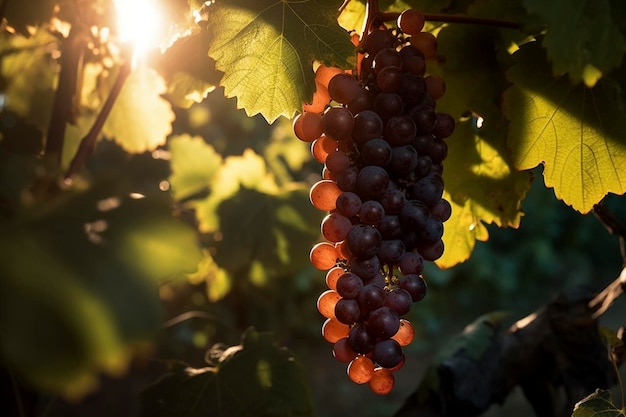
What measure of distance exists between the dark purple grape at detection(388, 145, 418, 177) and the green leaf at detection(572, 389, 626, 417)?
35 cm

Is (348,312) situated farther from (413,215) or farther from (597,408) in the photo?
(597,408)

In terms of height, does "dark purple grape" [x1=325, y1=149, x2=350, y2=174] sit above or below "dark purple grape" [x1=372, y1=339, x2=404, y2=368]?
above

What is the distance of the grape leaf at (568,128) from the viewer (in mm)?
818

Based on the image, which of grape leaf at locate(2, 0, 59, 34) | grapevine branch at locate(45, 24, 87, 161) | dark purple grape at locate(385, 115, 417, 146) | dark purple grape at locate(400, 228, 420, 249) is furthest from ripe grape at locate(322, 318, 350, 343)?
grape leaf at locate(2, 0, 59, 34)

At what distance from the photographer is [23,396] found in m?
0.98

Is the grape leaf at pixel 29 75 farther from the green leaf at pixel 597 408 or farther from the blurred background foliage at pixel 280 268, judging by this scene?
the green leaf at pixel 597 408

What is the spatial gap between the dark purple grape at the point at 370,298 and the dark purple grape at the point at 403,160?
0.13 m

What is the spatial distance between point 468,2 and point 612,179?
0.34 m

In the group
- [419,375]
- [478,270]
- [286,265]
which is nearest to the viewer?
[286,265]

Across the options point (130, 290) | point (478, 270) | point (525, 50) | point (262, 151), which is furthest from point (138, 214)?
point (478, 270)

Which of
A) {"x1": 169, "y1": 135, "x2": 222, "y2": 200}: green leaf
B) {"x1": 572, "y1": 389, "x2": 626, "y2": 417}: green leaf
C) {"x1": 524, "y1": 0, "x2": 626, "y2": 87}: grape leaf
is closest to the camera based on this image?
{"x1": 524, "y1": 0, "x2": 626, "y2": 87}: grape leaf

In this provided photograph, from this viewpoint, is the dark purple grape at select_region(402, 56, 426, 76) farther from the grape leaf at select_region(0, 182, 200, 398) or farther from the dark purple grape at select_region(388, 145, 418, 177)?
the grape leaf at select_region(0, 182, 200, 398)

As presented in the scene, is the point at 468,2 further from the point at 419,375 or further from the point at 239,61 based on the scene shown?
the point at 419,375

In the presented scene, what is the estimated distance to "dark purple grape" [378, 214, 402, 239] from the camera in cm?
78
